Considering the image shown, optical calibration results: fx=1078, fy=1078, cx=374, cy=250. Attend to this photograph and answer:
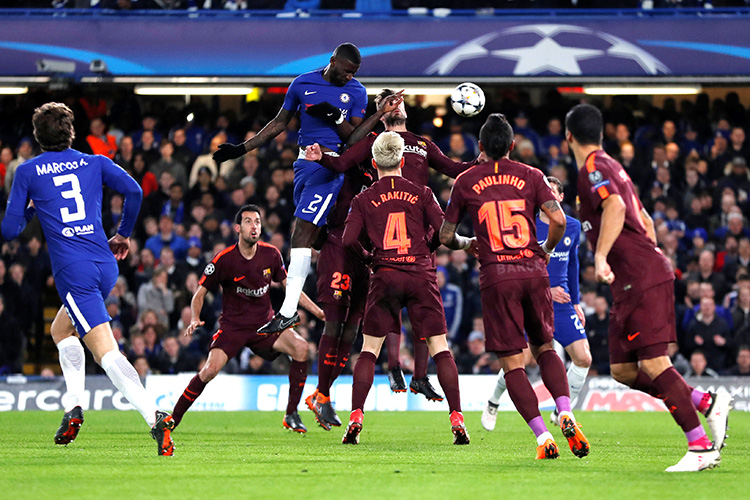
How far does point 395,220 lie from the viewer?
909 centimetres

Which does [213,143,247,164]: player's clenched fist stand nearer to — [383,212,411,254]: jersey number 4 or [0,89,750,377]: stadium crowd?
[383,212,411,254]: jersey number 4

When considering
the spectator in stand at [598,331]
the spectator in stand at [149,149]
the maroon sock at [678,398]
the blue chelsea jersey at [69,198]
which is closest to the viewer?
the maroon sock at [678,398]

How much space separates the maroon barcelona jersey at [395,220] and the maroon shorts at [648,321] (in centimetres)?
235

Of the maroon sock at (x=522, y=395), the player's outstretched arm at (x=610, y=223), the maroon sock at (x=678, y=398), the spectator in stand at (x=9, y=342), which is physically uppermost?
the player's outstretched arm at (x=610, y=223)

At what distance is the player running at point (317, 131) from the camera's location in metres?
10.2

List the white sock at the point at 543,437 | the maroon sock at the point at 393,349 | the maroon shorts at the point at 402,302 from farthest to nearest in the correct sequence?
the maroon sock at the point at 393,349, the maroon shorts at the point at 402,302, the white sock at the point at 543,437

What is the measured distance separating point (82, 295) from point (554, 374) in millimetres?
3648

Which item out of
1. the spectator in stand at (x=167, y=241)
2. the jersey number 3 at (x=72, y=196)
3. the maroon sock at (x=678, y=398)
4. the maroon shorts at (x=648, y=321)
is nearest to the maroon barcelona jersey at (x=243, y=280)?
the jersey number 3 at (x=72, y=196)

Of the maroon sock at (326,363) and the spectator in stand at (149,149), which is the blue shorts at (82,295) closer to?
the maroon sock at (326,363)

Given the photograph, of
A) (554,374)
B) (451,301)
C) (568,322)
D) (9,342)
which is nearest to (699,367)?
(451,301)

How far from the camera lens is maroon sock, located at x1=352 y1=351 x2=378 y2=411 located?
29.8ft

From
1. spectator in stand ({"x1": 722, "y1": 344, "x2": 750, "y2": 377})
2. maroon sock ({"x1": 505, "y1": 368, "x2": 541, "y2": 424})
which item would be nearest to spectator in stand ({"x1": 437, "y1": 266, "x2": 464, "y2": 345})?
spectator in stand ({"x1": 722, "y1": 344, "x2": 750, "y2": 377})

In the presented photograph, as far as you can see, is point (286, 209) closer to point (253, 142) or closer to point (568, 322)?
point (568, 322)

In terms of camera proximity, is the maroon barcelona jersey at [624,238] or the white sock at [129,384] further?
the white sock at [129,384]
